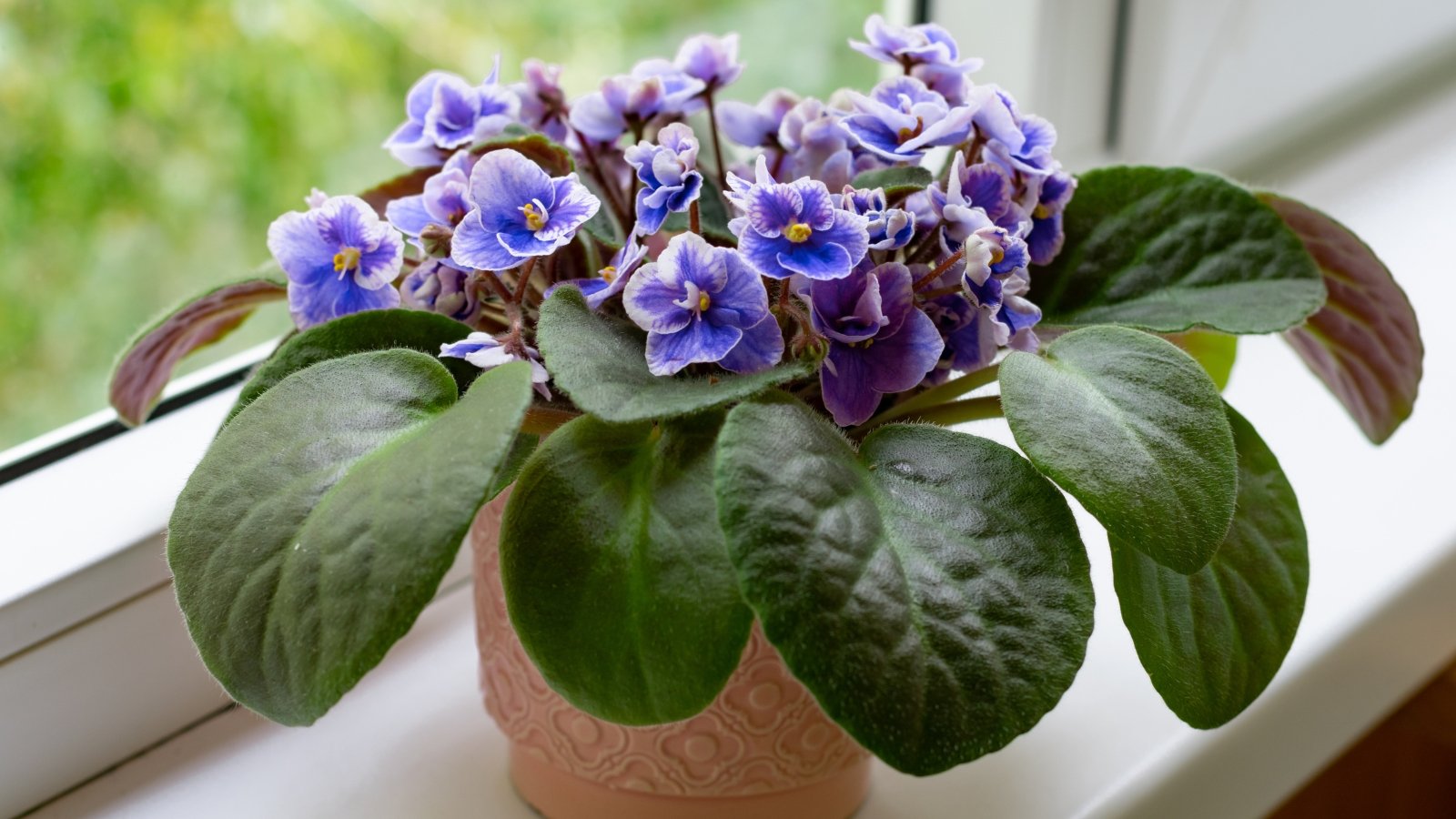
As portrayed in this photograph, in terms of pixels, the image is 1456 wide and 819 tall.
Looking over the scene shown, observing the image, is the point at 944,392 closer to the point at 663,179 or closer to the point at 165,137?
the point at 663,179

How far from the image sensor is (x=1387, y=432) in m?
0.71

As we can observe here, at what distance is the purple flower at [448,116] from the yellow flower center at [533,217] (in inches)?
4.0

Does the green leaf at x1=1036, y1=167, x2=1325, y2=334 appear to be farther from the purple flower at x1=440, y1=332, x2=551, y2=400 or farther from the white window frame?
the white window frame

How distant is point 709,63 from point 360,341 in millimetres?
230

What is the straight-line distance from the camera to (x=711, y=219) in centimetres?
66

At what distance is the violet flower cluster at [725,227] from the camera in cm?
50

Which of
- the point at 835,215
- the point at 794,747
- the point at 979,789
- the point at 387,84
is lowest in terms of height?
the point at 979,789

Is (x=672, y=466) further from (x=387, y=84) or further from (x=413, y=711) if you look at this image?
(x=387, y=84)

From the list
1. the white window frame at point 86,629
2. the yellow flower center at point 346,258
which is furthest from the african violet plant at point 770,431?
the white window frame at point 86,629

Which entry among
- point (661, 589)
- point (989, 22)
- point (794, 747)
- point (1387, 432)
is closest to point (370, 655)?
point (661, 589)

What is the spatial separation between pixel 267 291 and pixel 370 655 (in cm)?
27

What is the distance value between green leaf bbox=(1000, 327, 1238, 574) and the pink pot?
16cm

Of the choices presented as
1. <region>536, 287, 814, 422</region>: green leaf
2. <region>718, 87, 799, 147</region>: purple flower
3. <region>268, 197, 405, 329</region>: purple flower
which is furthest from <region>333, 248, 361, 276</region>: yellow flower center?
<region>718, 87, 799, 147</region>: purple flower

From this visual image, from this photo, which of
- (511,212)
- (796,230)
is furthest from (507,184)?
(796,230)
